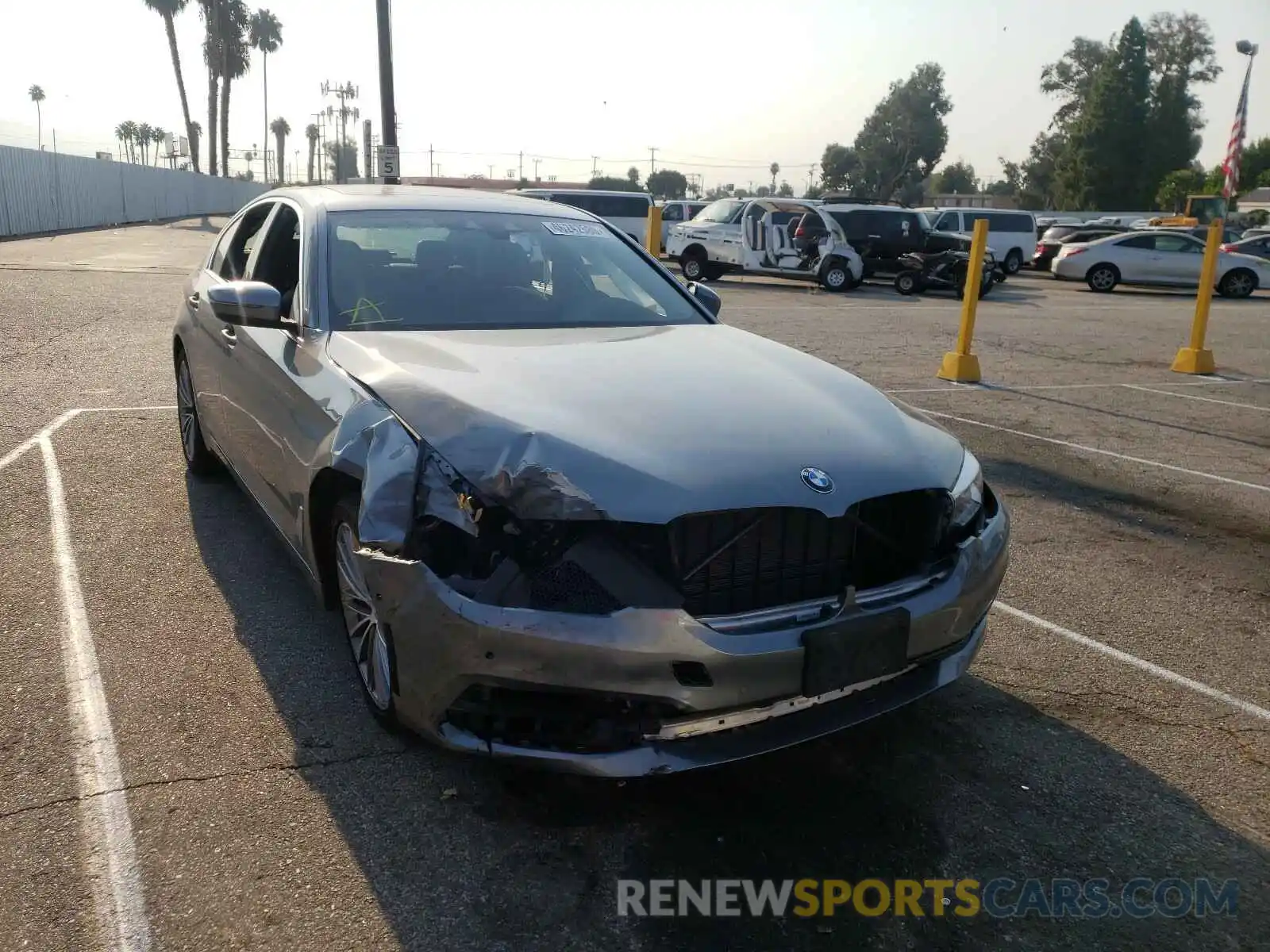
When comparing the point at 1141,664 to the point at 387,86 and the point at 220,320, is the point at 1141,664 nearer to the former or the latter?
the point at 220,320

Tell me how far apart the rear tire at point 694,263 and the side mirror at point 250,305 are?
20.5 metres

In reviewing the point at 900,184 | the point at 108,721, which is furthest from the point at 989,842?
the point at 900,184

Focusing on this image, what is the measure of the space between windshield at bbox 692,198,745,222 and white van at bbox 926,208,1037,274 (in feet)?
23.2

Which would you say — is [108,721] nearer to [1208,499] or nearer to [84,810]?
[84,810]

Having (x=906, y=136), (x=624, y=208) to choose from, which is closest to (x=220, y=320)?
(x=624, y=208)

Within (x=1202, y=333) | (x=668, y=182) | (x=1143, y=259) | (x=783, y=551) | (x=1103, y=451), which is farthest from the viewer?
(x=668, y=182)

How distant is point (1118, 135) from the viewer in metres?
70.2

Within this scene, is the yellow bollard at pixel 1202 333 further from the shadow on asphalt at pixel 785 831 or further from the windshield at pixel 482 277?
the shadow on asphalt at pixel 785 831

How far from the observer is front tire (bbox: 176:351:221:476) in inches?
221

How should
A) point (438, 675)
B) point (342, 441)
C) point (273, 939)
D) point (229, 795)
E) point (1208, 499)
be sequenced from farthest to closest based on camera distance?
1. point (1208, 499)
2. point (342, 441)
3. point (229, 795)
4. point (438, 675)
5. point (273, 939)

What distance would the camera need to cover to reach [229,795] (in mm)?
2889

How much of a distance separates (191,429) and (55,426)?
1787mm

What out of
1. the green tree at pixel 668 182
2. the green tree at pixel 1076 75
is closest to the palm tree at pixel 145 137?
the green tree at pixel 668 182

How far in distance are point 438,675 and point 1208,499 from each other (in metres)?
5.35
